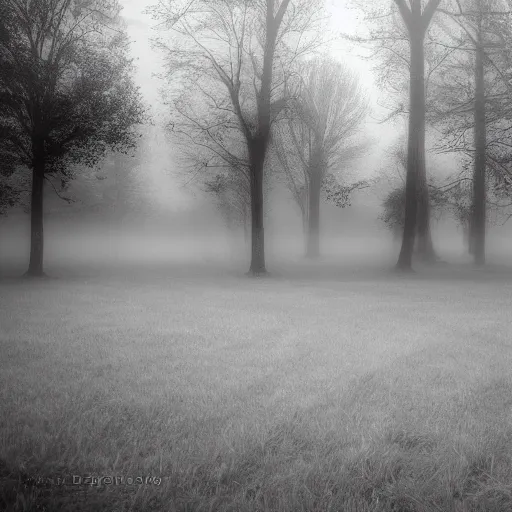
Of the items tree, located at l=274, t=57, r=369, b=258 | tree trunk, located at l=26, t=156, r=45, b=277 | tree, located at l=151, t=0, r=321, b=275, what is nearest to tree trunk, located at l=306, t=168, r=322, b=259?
tree, located at l=274, t=57, r=369, b=258

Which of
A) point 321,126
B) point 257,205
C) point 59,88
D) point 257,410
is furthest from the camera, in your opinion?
point 321,126

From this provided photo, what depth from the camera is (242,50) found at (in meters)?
19.4

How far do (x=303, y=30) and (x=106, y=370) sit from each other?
19193 mm

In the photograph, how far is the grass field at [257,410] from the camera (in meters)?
3.14

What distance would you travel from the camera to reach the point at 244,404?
4676 mm

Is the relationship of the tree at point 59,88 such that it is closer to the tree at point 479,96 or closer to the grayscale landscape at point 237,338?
the grayscale landscape at point 237,338

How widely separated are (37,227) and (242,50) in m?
12.0

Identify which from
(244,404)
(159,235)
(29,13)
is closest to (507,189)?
(244,404)

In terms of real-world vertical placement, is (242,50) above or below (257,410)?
above

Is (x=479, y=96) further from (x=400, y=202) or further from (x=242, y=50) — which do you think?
(x=242, y=50)

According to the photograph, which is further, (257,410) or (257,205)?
(257,205)

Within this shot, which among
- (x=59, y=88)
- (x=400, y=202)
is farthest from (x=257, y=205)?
(x=400, y=202)

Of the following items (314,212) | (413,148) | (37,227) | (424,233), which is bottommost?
(37,227)

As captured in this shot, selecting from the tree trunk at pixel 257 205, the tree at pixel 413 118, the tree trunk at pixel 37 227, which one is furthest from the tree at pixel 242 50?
the tree trunk at pixel 37 227
